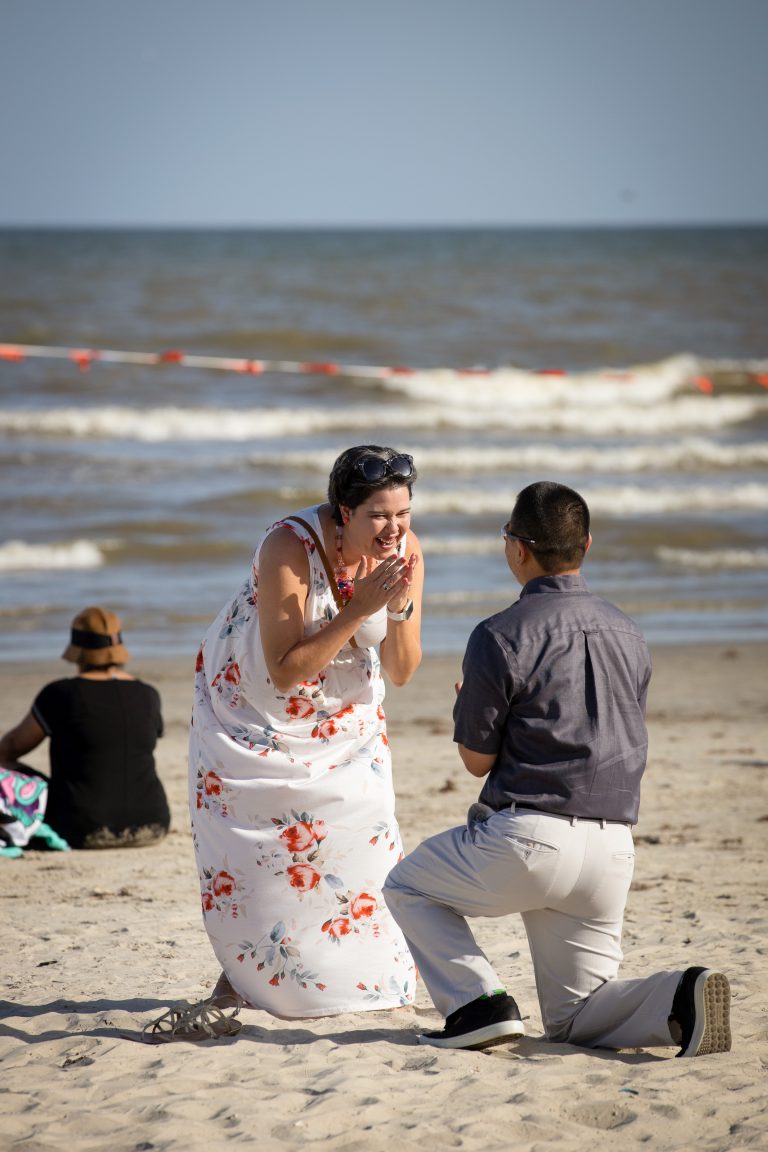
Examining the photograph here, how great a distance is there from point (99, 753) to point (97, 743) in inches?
1.7

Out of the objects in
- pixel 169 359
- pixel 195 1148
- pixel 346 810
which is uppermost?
pixel 169 359

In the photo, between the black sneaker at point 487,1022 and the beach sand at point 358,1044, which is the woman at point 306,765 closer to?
the beach sand at point 358,1044

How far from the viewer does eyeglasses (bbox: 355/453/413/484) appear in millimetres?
3555

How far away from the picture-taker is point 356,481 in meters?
3.58

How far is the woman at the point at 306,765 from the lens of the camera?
362 centimetres

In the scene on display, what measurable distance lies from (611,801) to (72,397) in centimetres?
1772

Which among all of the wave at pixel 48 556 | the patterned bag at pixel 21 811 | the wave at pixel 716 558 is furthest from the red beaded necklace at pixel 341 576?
the wave at pixel 716 558

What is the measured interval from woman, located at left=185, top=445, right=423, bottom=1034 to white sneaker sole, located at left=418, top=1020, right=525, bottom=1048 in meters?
0.37

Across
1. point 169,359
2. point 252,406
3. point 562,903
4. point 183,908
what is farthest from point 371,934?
point 252,406

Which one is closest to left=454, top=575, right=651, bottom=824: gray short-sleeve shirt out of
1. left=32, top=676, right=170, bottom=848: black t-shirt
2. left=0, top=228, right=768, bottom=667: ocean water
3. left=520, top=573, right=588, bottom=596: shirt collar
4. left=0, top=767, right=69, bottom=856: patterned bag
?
left=520, top=573, right=588, bottom=596: shirt collar

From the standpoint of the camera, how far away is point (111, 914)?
16.5ft

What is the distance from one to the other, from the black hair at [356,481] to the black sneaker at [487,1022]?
1.29 meters

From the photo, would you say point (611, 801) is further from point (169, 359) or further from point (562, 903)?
point (169, 359)

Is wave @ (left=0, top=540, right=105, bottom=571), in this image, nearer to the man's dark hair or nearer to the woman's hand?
the woman's hand
